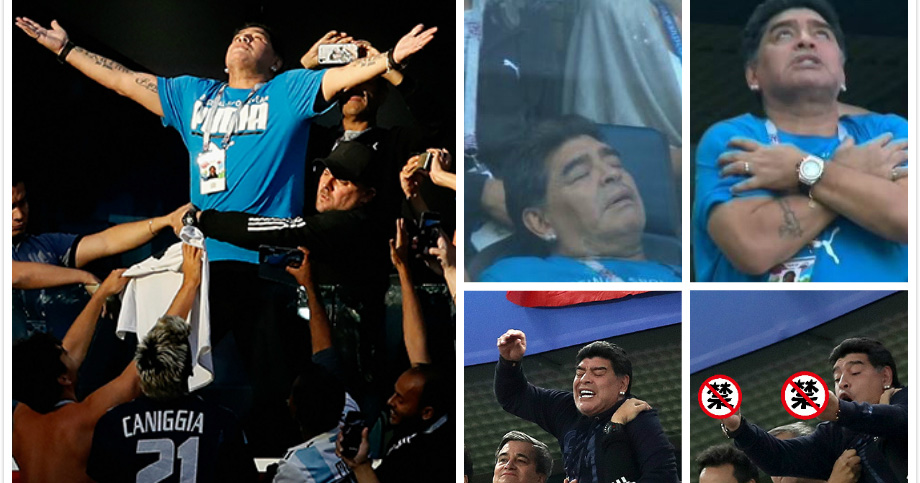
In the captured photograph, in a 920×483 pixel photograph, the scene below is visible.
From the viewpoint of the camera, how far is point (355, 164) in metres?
2.92

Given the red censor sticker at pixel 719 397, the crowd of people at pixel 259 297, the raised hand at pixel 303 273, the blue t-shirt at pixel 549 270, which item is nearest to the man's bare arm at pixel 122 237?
the crowd of people at pixel 259 297

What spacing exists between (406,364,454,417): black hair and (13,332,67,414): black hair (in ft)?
3.94

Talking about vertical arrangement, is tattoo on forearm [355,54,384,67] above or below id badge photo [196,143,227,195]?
above

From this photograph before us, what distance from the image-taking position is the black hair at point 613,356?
296 cm

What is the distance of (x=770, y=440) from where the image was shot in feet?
9.70

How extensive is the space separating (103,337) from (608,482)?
70.8 inches

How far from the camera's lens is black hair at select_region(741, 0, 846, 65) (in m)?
2.98

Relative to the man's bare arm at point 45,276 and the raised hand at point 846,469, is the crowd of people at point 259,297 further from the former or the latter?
the raised hand at point 846,469

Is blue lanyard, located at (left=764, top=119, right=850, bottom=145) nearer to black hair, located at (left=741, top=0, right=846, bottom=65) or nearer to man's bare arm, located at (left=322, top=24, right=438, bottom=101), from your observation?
black hair, located at (left=741, top=0, right=846, bottom=65)

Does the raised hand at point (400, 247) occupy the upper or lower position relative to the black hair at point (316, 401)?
upper

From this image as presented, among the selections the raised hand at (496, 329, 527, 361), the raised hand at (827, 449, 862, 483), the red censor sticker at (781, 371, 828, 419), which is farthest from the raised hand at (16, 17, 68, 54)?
the raised hand at (827, 449, 862, 483)

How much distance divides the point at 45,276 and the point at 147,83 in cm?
75

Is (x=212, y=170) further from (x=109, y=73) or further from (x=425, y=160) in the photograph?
(x=425, y=160)

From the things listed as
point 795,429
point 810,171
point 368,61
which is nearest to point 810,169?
point 810,171
